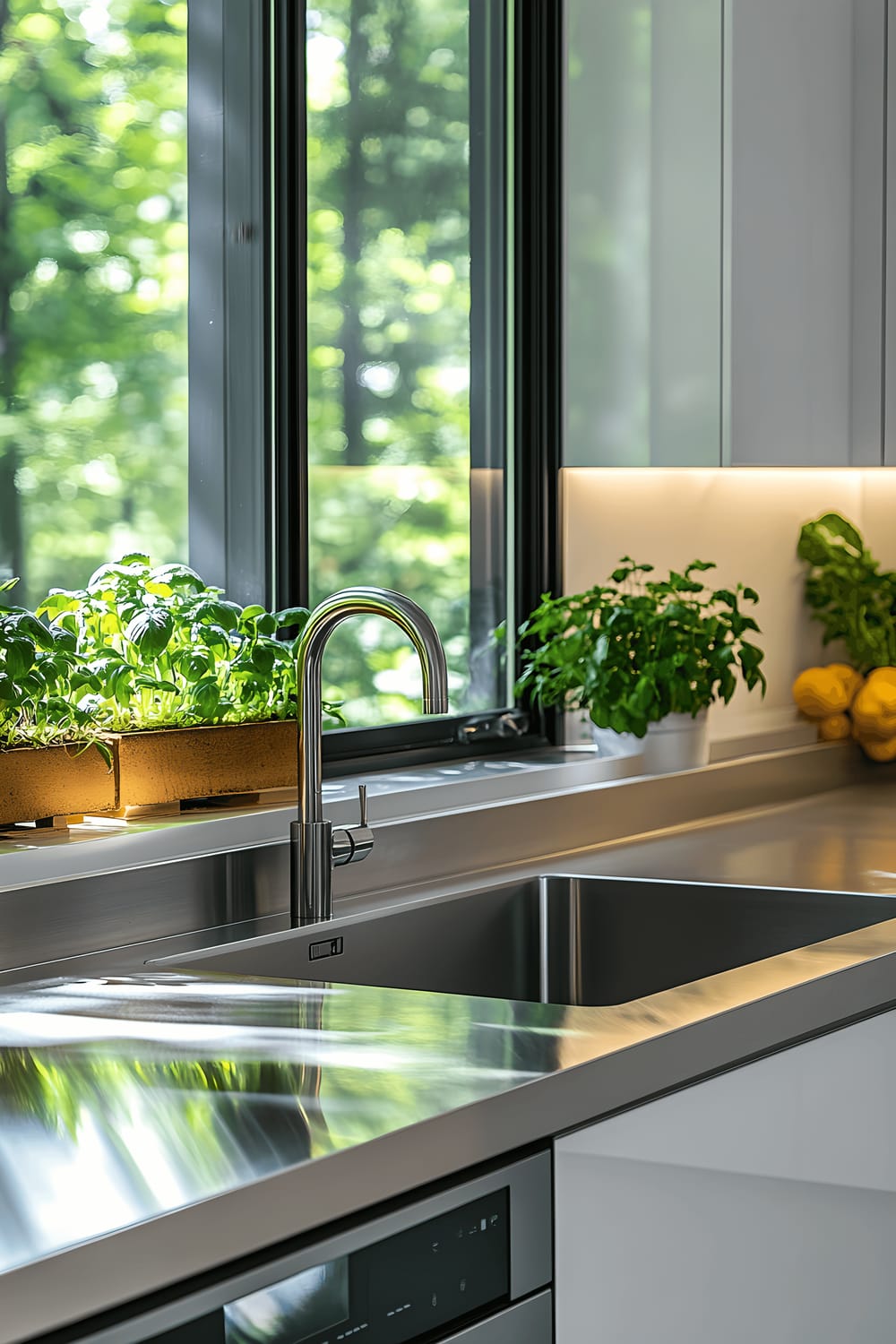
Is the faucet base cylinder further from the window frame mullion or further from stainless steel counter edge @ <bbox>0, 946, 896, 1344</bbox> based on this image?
the window frame mullion

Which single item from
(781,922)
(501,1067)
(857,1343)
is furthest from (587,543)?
(501,1067)

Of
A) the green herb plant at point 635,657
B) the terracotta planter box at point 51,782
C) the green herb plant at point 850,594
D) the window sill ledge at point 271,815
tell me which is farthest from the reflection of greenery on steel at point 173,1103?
the green herb plant at point 850,594

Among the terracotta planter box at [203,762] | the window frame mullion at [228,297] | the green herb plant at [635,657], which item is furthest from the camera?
the green herb plant at [635,657]

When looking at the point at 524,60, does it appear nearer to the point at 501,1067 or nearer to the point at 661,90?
the point at 661,90

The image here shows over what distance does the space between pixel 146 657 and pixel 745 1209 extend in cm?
79

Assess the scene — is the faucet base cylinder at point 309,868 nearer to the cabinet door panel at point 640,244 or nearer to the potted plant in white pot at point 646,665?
the potted plant in white pot at point 646,665

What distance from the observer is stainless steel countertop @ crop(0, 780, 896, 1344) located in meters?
0.81

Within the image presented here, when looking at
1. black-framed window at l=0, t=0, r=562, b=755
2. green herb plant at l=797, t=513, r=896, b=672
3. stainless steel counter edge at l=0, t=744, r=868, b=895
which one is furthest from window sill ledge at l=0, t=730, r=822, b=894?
green herb plant at l=797, t=513, r=896, b=672

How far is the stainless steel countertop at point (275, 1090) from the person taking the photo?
812 mm

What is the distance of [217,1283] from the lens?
855 millimetres

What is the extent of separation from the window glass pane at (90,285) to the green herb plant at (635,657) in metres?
0.56

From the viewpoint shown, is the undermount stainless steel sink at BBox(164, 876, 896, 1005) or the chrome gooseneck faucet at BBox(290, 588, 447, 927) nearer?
the chrome gooseneck faucet at BBox(290, 588, 447, 927)

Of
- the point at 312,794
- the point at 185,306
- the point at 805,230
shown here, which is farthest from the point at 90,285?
the point at 805,230

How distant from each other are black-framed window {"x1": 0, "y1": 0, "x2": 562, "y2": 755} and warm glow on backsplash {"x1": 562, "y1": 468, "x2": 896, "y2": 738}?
0.08m
